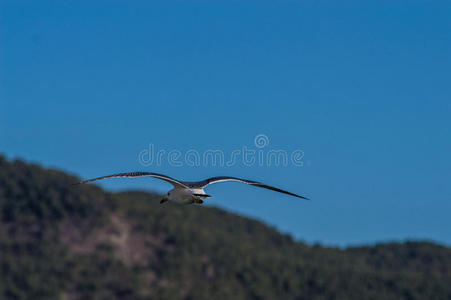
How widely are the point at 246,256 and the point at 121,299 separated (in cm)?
2237

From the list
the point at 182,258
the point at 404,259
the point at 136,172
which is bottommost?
the point at 136,172

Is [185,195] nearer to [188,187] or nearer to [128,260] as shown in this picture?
[188,187]

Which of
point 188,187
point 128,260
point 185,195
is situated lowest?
point 185,195

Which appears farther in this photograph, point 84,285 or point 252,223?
point 252,223

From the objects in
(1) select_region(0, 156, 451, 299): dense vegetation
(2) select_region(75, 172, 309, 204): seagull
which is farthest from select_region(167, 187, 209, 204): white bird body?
(1) select_region(0, 156, 451, 299): dense vegetation

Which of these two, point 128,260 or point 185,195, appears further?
point 128,260

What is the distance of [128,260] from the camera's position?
120312mm

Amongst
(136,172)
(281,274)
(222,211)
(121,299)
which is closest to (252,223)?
(222,211)

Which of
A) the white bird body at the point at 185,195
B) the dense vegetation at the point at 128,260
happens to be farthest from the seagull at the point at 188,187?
the dense vegetation at the point at 128,260

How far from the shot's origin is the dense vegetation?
112m

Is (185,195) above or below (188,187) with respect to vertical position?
below

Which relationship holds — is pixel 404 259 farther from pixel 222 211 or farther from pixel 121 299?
pixel 121 299

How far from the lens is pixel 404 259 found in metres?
156

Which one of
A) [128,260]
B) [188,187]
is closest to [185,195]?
[188,187]
